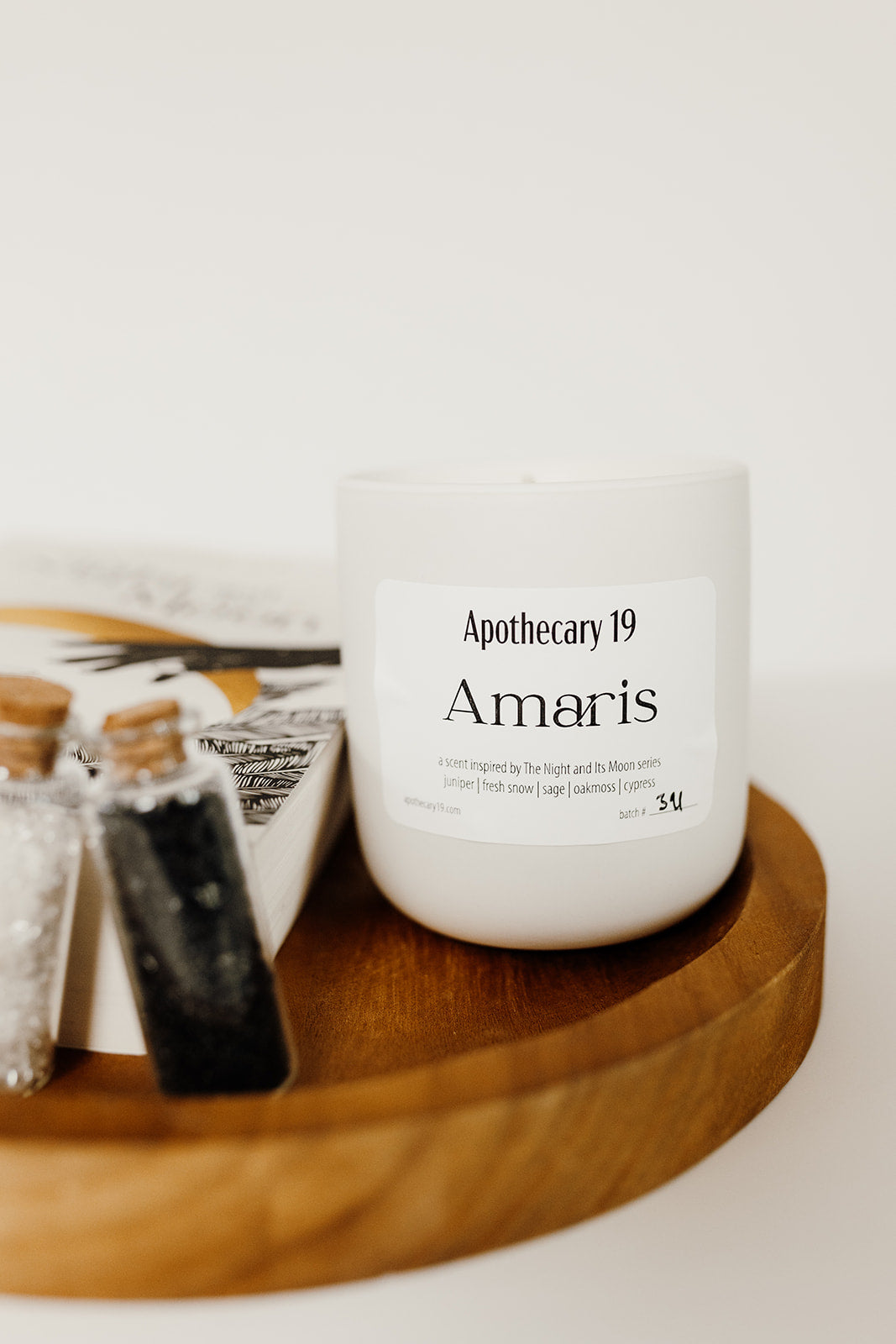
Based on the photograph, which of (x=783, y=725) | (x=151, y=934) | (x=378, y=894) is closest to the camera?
(x=151, y=934)

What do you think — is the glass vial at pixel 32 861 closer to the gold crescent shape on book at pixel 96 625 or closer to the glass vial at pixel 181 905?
the glass vial at pixel 181 905

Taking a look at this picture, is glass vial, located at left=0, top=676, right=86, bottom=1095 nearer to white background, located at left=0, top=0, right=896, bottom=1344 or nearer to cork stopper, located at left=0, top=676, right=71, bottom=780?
cork stopper, located at left=0, top=676, right=71, bottom=780

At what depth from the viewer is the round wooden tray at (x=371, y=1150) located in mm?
242

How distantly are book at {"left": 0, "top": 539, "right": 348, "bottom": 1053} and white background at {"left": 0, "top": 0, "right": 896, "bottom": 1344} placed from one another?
4.7 inches

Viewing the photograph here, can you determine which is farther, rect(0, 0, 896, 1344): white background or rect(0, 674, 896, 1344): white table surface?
rect(0, 0, 896, 1344): white background

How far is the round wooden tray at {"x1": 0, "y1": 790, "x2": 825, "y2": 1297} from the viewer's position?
0.79 ft

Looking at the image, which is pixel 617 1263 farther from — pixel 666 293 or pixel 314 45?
pixel 314 45

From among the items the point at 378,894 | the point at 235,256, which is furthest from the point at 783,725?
the point at 235,256

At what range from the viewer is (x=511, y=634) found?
324 millimetres

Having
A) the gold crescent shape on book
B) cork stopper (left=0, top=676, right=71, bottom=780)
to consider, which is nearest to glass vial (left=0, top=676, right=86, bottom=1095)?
cork stopper (left=0, top=676, right=71, bottom=780)

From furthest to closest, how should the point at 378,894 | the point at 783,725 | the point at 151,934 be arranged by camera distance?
the point at 783,725
the point at 378,894
the point at 151,934

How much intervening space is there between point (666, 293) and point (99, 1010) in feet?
1.92

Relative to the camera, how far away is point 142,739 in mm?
261

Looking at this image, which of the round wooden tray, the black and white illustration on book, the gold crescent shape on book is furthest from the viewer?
the gold crescent shape on book
